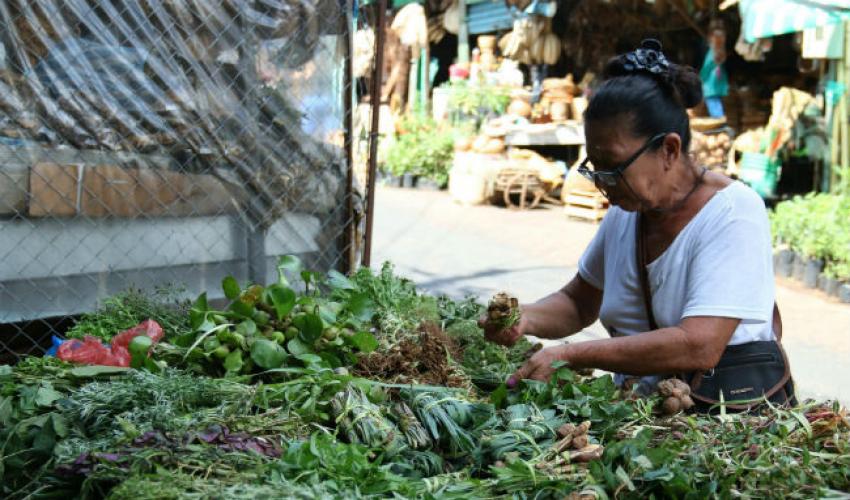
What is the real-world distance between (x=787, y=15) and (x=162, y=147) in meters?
7.33

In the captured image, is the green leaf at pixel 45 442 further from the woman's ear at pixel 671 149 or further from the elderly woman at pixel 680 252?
the woman's ear at pixel 671 149

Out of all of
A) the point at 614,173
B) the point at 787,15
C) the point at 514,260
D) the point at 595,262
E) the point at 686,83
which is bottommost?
the point at 514,260

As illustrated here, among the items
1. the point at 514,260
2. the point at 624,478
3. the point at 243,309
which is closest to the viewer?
the point at 624,478

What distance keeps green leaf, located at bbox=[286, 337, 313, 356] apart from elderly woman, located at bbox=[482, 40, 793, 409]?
22.6 inches

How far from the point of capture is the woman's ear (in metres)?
2.22

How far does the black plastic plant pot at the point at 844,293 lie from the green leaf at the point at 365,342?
19.7 feet

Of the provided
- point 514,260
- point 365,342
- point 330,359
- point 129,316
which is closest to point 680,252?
point 365,342

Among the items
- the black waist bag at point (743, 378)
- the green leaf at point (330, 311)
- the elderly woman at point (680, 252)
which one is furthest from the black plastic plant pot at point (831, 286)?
the green leaf at point (330, 311)

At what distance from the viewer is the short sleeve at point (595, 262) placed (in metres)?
2.74

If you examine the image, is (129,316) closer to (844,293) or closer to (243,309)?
(243,309)

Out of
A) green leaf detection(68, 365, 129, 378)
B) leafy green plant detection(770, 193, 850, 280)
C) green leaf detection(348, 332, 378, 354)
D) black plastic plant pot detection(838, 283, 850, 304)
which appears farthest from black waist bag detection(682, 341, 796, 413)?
leafy green plant detection(770, 193, 850, 280)

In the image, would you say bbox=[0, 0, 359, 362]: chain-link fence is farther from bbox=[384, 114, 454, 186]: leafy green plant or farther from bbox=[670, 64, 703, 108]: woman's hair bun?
bbox=[384, 114, 454, 186]: leafy green plant

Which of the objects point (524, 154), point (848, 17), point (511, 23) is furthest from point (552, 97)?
point (848, 17)

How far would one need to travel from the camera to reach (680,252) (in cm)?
232
